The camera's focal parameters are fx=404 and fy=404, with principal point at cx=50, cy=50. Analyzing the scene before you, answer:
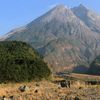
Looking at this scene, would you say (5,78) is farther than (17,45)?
No

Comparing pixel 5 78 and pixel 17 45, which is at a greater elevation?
pixel 17 45

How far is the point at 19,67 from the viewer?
39094 millimetres

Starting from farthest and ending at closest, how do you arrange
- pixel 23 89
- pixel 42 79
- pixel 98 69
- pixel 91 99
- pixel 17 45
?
1. pixel 98 69
2. pixel 17 45
3. pixel 42 79
4. pixel 23 89
5. pixel 91 99

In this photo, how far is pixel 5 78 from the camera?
37906 mm

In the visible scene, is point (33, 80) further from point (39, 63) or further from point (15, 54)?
point (15, 54)

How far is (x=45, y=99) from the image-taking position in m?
19.6

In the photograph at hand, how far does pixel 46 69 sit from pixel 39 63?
1193 millimetres

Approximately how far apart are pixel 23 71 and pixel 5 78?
2.12 meters

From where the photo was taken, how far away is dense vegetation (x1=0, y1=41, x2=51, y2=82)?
38.2m

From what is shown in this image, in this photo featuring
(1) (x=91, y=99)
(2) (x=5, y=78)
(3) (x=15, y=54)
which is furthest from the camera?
(3) (x=15, y=54)

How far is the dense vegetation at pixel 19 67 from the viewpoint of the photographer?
3821cm

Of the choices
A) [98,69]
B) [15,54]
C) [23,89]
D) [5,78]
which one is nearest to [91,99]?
[23,89]

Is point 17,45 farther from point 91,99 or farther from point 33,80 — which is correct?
point 91,99

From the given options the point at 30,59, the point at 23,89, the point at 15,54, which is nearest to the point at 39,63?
the point at 30,59
